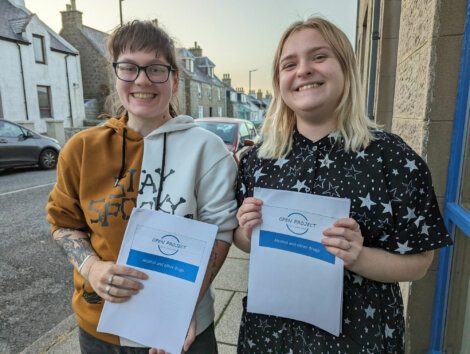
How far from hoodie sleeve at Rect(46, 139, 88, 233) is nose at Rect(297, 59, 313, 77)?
3.06 ft

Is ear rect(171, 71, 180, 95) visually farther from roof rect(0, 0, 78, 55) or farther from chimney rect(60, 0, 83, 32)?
chimney rect(60, 0, 83, 32)

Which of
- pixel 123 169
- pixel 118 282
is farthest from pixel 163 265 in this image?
pixel 123 169

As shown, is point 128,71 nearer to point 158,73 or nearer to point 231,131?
point 158,73

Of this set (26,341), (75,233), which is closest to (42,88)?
(26,341)

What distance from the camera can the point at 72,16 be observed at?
2638 cm

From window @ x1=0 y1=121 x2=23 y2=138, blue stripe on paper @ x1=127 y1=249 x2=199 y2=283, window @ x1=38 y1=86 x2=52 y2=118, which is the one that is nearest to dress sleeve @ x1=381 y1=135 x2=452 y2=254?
blue stripe on paper @ x1=127 y1=249 x2=199 y2=283

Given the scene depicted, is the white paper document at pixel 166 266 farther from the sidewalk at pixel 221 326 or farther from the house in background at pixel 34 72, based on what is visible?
the house in background at pixel 34 72

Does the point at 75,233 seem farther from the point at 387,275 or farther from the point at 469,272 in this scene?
the point at 469,272

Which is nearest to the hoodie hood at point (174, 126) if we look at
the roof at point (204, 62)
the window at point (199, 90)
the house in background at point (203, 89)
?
the house in background at point (203, 89)

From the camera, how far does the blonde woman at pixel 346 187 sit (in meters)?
1.19

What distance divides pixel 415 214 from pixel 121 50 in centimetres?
129

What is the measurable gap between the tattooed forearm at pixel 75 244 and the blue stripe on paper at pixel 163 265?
252 mm

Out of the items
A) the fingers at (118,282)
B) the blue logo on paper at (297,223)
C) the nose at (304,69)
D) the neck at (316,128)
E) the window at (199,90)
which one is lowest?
the fingers at (118,282)

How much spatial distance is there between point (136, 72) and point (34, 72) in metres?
22.1
